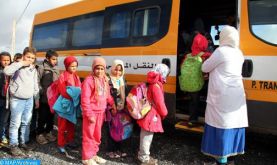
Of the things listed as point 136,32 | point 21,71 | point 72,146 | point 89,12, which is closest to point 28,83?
point 21,71

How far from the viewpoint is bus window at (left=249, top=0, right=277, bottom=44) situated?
452cm

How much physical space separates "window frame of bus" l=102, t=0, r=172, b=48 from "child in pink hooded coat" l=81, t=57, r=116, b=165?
4.32 feet

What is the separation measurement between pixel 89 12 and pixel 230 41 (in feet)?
13.9

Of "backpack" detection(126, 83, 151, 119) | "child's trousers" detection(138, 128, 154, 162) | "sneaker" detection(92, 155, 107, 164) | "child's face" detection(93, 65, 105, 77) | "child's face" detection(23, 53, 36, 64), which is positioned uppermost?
"child's face" detection(23, 53, 36, 64)

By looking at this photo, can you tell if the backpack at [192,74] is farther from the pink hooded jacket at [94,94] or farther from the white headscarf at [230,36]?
the pink hooded jacket at [94,94]

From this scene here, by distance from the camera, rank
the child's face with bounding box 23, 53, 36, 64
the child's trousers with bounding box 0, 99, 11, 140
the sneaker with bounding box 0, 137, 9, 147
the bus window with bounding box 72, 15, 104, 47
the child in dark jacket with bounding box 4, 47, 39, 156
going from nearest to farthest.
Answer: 1. the child in dark jacket with bounding box 4, 47, 39, 156
2. the child's face with bounding box 23, 53, 36, 64
3. the child's trousers with bounding box 0, 99, 11, 140
4. the sneaker with bounding box 0, 137, 9, 147
5. the bus window with bounding box 72, 15, 104, 47

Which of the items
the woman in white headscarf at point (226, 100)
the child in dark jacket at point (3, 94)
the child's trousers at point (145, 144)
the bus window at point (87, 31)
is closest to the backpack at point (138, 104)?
the child's trousers at point (145, 144)

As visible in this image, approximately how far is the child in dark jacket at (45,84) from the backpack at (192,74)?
199cm

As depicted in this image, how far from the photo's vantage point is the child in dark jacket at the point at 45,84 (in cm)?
569

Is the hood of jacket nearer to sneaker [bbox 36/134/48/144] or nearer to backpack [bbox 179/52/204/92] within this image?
backpack [bbox 179/52/204/92]

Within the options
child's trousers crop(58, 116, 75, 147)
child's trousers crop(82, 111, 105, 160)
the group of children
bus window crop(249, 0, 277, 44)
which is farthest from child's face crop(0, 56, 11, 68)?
bus window crop(249, 0, 277, 44)

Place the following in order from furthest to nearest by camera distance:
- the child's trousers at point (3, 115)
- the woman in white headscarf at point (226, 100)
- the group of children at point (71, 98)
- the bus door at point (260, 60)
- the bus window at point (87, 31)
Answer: the bus window at point (87, 31)
the child's trousers at point (3, 115)
the group of children at point (71, 98)
the bus door at point (260, 60)
the woman in white headscarf at point (226, 100)

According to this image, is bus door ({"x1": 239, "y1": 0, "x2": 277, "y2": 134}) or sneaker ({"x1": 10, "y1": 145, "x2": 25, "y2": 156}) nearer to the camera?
bus door ({"x1": 239, "y1": 0, "x2": 277, "y2": 134})

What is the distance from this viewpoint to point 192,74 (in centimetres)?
511
